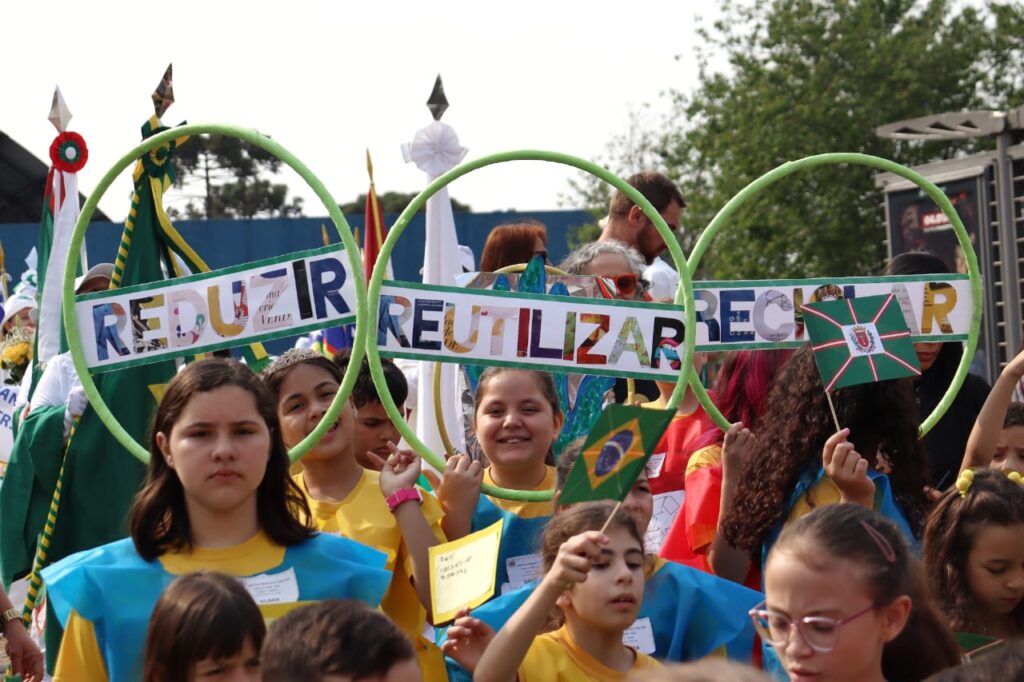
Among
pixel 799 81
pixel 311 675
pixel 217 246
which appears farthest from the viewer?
pixel 799 81

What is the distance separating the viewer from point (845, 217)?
29.4 metres

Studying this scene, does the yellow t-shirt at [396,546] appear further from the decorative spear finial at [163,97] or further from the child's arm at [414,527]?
the decorative spear finial at [163,97]

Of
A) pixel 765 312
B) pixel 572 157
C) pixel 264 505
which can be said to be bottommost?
pixel 264 505

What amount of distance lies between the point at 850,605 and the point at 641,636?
0.97m

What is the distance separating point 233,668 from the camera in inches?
129

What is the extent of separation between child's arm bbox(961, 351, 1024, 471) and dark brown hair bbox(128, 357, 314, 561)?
2195mm

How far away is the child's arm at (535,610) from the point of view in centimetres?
328

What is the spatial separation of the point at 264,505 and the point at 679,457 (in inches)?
71.6

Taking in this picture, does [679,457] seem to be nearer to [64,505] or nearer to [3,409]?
[64,505]

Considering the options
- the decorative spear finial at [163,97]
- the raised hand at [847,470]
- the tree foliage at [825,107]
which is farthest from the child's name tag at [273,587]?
the tree foliage at [825,107]

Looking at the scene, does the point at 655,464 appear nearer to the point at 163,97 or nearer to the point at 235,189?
the point at 163,97

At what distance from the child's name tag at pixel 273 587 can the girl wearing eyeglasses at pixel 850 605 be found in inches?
45.5

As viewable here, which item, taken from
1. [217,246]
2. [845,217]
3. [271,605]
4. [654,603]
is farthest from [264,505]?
[845,217]

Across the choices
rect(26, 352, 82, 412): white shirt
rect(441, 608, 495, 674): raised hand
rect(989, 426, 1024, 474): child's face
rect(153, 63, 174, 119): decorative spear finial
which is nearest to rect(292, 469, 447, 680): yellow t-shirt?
rect(441, 608, 495, 674): raised hand
